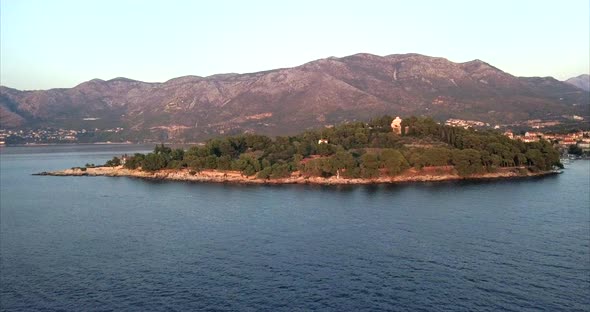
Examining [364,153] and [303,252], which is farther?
[364,153]

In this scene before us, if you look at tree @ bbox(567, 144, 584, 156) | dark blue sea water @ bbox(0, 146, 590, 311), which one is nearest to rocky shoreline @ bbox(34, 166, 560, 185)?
dark blue sea water @ bbox(0, 146, 590, 311)

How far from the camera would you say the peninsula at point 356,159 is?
4272cm

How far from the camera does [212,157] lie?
48.3 metres

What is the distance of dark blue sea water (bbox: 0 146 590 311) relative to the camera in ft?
53.3

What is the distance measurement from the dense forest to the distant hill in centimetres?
4763

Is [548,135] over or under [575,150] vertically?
over

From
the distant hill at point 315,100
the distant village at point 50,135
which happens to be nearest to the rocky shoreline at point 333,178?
the distant hill at point 315,100

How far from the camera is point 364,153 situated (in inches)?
1875

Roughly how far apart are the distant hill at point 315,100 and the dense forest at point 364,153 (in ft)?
156

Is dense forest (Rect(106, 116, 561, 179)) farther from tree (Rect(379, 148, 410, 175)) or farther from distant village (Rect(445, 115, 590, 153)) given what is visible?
distant village (Rect(445, 115, 590, 153))

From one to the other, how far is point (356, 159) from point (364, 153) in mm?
2563

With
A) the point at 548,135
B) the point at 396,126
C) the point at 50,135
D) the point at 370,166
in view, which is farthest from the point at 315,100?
the point at 370,166

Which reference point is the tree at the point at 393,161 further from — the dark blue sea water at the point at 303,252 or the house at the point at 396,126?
the house at the point at 396,126

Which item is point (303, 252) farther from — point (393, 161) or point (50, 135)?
point (50, 135)
